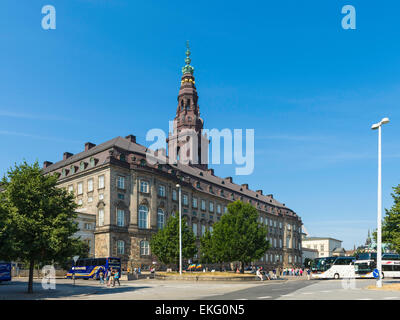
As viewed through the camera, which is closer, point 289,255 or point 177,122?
point 177,122

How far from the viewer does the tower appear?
10362cm

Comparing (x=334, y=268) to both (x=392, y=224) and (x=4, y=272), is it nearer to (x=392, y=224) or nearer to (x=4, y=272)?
(x=392, y=224)

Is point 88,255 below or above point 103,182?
→ below

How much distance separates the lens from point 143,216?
65.8 meters

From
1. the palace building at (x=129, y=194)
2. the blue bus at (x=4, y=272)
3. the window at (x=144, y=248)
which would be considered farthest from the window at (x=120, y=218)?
the blue bus at (x=4, y=272)

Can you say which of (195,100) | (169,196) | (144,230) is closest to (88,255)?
(144,230)

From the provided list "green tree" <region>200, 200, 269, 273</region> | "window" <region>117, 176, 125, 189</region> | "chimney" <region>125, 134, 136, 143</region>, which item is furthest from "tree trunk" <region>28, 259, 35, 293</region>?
"chimney" <region>125, 134, 136, 143</region>

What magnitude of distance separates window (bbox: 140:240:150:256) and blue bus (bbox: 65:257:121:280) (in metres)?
13.6

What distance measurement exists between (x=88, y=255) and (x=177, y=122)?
174ft

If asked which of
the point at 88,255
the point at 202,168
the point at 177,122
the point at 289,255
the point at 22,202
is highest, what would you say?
the point at 177,122
